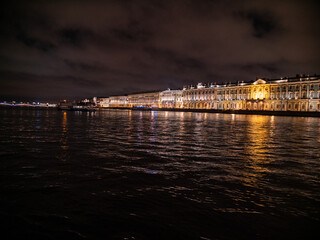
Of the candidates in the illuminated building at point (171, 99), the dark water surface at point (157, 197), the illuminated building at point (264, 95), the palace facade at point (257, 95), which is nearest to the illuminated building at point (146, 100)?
the illuminated building at point (171, 99)

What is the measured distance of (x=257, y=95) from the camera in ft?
331

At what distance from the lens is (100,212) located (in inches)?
199

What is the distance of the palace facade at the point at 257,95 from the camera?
3243 inches

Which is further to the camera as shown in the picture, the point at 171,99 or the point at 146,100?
the point at 146,100

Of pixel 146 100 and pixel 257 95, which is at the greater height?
pixel 146 100

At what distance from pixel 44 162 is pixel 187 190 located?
237 inches

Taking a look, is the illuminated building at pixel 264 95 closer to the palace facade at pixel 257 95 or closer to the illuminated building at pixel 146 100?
the palace facade at pixel 257 95

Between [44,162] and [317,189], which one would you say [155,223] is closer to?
[317,189]

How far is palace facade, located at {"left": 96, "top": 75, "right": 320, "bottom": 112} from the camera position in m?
Result: 82.4

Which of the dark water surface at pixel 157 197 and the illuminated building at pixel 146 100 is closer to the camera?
the dark water surface at pixel 157 197

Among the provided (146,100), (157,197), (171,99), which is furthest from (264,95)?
(157,197)

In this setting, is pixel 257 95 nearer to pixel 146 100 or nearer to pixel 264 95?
pixel 264 95

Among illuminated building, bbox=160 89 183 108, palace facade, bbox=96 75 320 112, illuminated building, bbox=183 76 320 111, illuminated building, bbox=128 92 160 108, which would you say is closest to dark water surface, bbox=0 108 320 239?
illuminated building, bbox=183 76 320 111

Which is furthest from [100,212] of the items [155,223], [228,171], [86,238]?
[228,171]
